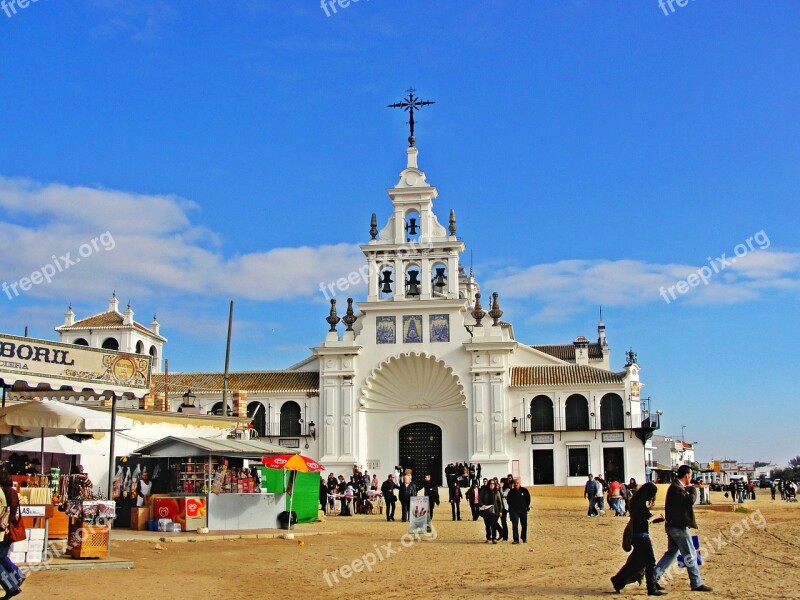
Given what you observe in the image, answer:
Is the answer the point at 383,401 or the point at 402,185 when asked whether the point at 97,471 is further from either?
the point at 402,185

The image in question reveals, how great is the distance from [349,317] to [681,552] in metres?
33.2

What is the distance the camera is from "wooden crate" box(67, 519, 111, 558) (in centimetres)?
1562

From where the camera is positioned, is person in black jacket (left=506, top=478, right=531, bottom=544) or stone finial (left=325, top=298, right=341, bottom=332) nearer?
person in black jacket (left=506, top=478, right=531, bottom=544)

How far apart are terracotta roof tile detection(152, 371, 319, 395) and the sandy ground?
71.8ft

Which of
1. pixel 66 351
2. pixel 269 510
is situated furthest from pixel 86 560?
pixel 269 510

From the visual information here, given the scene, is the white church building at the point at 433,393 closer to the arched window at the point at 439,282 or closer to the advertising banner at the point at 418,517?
the arched window at the point at 439,282

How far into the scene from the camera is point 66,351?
684 inches

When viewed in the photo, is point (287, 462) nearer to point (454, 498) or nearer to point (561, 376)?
point (454, 498)

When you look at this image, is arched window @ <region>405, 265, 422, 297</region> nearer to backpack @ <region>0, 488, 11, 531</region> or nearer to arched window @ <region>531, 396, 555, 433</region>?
arched window @ <region>531, 396, 555, 433</region>

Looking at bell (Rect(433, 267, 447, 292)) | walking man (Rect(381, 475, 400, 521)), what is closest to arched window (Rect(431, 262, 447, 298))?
bell (Rect(433, 267, 447, 292))

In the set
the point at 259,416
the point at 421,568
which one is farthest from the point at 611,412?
the point at 421,568

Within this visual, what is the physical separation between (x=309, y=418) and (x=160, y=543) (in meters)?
26.3

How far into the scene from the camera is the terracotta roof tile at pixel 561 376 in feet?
143

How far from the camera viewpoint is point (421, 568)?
1603 centimetres
